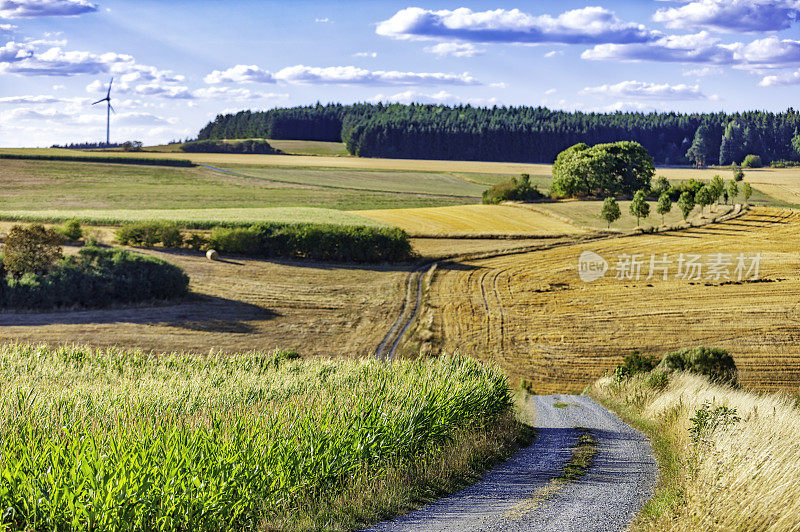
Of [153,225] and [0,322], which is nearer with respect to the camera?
[0,322]

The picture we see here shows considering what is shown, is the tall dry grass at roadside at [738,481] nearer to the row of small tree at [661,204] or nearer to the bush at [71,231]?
the bush at [71,231]

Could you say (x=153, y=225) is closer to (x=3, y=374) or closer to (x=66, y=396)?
(x=3, y=374)

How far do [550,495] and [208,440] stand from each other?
15.8 ft

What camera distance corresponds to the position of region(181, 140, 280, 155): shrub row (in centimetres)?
15925

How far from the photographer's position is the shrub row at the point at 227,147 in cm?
15925

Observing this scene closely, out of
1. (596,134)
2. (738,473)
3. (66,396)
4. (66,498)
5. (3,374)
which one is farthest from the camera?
(596,134)

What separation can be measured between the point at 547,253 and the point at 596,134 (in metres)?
132

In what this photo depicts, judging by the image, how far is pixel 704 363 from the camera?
2784 cm

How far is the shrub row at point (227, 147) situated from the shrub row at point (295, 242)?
108 meters

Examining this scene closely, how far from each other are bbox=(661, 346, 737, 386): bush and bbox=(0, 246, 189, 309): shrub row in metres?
26.4

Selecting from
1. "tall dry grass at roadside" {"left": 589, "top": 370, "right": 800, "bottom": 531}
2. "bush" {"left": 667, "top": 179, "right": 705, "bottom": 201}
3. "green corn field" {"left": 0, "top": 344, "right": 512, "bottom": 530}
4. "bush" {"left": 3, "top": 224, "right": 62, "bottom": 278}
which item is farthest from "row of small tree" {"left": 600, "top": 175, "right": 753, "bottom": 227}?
"tall dry grass at roadside" {"left": 589, "top": 370, "right": 800, "bottom": 531}

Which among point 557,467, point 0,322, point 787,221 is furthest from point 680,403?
point 787,221

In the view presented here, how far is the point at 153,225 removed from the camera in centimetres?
5400

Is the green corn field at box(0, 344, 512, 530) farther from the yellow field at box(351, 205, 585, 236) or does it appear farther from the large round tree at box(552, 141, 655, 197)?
the large round tree at box(552, 141, 655, 197)
